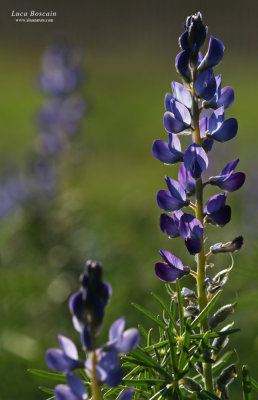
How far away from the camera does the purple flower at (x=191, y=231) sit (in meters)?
0.71

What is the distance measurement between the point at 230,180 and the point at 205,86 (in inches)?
4.0

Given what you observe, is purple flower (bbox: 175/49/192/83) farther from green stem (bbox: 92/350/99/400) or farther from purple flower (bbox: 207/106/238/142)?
green stem (bbox: 92/350/99/400)

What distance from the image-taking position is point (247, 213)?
12.3ft

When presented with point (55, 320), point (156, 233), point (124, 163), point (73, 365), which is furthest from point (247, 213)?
point (124, 163)

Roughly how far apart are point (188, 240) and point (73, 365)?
20 centimetres

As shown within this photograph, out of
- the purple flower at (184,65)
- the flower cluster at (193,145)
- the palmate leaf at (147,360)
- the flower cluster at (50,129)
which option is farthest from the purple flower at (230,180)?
the flower cluster at (50,129)

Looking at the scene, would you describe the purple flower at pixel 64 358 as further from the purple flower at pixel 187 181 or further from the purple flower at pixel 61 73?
the purple flower at pixel 61 73

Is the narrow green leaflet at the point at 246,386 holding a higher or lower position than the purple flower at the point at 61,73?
lower

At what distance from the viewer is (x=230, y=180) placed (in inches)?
30.1

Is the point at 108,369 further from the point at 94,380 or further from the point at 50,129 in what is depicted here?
the point at 50,129

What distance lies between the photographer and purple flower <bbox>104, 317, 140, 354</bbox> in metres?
0.54

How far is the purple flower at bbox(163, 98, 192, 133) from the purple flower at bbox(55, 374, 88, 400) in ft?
1.01

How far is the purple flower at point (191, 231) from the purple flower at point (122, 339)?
0.55ft

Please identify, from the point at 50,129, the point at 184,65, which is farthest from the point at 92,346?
the point at 50,129
